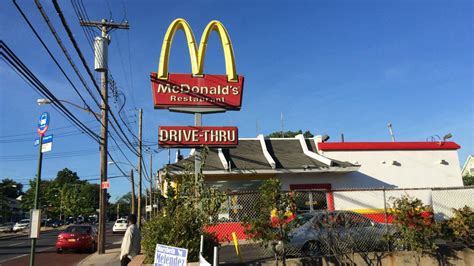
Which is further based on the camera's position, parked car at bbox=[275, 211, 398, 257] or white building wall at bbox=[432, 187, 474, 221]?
white building wall at bbox=[432, 187, 474, 221]

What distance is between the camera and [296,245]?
425 inches

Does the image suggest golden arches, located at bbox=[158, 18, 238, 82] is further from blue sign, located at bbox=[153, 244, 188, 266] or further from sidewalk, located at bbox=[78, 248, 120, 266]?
sidewalk, located at bbox=[78, 248, 120, 266]

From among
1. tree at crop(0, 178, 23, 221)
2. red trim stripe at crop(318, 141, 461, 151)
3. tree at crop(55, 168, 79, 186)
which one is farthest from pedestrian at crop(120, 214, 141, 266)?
tree at crop(55, 168, 79, 186)

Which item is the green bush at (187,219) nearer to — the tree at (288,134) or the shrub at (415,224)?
the shrub at (415,224)

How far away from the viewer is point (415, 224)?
10047 millimetres

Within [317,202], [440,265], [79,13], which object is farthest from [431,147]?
[79,13]

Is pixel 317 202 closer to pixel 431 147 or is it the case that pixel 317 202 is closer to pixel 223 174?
pixel 223 174

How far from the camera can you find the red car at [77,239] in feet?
66.9

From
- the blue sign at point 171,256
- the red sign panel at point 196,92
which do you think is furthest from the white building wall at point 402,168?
the blue sign at point 171,256

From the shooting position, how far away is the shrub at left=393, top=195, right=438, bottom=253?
10.0m

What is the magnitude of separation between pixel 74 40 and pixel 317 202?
12641 mm

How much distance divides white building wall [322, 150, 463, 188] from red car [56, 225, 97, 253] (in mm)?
12868

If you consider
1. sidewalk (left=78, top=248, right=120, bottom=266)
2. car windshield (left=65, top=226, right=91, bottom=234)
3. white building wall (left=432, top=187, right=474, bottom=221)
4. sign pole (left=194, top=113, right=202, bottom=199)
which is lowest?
sidewalk (left=78, top=248, right=120, bottom=266)

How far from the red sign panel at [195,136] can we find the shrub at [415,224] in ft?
18.0
